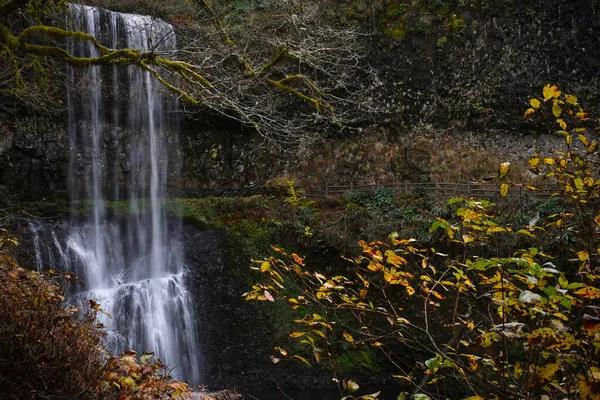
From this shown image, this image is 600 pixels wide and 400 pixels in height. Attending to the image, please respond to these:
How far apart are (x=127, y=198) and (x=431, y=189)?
10.9 metres

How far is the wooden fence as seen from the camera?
49.8 feet

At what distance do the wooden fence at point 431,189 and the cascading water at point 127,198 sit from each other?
19.0 feet

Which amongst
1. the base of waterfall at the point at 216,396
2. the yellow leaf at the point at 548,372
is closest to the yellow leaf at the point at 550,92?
the yellow leaf at the point at 548,372

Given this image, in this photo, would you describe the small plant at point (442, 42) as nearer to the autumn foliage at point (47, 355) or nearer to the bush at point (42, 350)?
the autumn foliage at point (47, 355)

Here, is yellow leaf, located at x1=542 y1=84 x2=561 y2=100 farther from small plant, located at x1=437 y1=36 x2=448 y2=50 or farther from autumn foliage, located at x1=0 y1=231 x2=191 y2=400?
small plant, located at x1=437 y1=36 x2=448 y2=50

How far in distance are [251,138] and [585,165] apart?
17.1 m

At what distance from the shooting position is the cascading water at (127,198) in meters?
12.5

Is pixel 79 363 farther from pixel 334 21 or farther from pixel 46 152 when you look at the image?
pixel 334 21

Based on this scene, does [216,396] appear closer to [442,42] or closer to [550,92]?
[550,92]

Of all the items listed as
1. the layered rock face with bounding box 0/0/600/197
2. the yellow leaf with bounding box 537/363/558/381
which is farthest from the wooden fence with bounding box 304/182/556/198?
the yellow leaf with bounding box 537/363/558/381

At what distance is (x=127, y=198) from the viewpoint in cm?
1728

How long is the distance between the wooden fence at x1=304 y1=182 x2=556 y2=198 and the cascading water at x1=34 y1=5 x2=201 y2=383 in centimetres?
578

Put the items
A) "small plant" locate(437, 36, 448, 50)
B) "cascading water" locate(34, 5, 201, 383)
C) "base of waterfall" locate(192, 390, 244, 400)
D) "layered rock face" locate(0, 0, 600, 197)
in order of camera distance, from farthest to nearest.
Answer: "small plant" locate(437, 36, 448, 50) < "layered rock face" locate(0, 0, 600, 197) < "cascading water" locate(34, 5, 201, 383) < "base of waterfall" locate(192, 390, 244, 400)

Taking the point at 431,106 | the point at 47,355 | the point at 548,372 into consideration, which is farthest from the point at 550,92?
the point at 431,106
